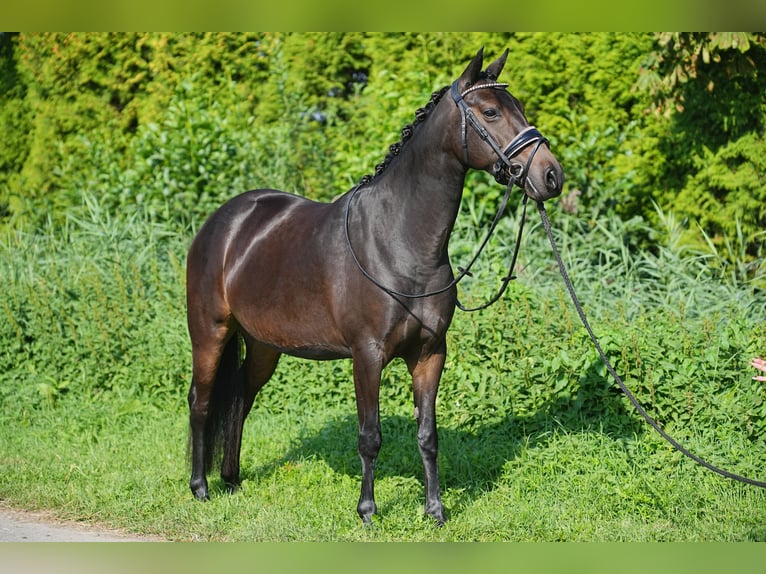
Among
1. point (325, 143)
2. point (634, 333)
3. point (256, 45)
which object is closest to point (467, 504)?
point (634, 333)

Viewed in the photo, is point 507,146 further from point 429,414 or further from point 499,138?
point 429,414

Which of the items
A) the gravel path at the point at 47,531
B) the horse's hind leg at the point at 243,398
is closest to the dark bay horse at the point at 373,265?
the horse's hind leg at the point at 243,398

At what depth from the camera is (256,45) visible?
11.5 m

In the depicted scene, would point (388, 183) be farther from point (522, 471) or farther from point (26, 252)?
point (26, 252)

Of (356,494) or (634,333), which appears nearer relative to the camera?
(356,494)

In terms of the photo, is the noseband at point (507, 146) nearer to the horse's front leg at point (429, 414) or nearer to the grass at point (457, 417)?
the horse's front leg at point (429, 414)

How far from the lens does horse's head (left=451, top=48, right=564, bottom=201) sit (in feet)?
14.4

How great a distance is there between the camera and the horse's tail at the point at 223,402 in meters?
6.09

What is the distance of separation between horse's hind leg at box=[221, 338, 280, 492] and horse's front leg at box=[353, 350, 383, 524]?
1.26 m

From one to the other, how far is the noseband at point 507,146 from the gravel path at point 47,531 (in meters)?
2.96

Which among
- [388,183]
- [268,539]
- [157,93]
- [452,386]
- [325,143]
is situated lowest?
[268,539]

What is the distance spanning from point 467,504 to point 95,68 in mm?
8708

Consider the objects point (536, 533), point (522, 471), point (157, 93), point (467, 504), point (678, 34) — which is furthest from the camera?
point (157, 93)

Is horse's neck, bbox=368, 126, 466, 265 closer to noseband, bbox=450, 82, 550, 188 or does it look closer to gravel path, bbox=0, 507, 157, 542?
noseband, bbox=450, 82, 550, 188
